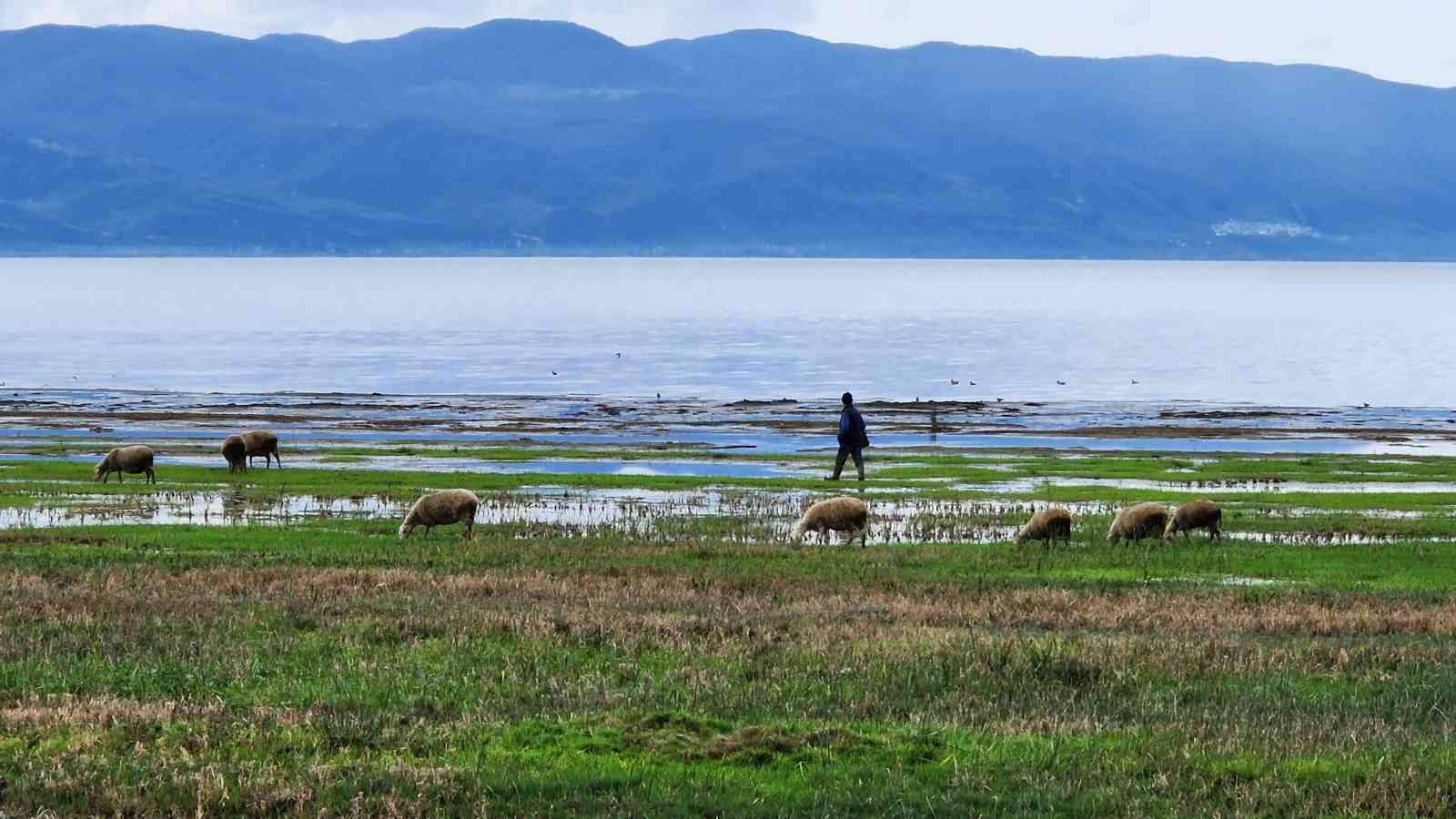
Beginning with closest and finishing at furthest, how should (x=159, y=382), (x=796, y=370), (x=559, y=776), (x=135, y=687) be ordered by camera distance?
(x=559, y=776) → (x=135, y=687) → (x=159, y=382) → (x=796, y=370)

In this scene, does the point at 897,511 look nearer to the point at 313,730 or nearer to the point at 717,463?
the point at 717,463

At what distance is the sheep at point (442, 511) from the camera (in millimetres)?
32719

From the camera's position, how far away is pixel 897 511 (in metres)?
38.9

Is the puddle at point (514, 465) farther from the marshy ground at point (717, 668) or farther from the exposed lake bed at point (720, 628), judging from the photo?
the marshy ground at point (717, 668)

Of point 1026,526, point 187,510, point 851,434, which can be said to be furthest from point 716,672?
point 851,434

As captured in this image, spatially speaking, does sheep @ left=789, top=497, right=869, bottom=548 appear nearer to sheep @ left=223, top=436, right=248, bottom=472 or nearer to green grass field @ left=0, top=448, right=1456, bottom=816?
green grass field @ left=0, top=448, right=1456, bottom=816

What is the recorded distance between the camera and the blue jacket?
4366 centimetres

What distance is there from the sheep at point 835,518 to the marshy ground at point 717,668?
537 millimetres

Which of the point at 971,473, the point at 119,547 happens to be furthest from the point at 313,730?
the point at 971,473

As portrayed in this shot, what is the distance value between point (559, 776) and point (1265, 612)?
12444 mm

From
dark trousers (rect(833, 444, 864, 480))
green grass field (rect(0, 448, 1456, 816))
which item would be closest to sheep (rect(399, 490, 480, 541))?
green grass field (rect(0, 448, 1456, 816))

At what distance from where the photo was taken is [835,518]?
32.5 meters

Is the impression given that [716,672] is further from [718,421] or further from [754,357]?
[754,357]

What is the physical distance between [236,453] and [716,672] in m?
34.9
